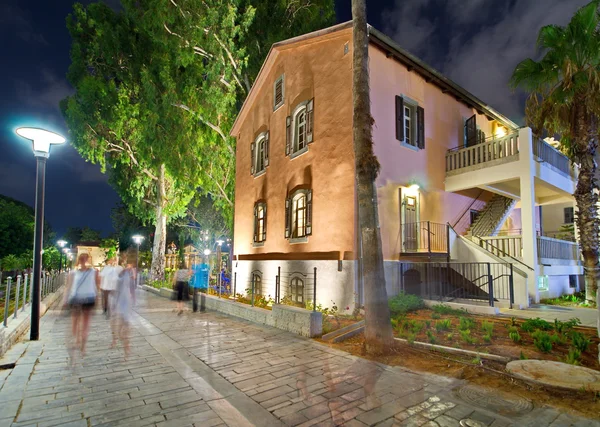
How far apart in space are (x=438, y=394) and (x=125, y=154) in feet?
83.6

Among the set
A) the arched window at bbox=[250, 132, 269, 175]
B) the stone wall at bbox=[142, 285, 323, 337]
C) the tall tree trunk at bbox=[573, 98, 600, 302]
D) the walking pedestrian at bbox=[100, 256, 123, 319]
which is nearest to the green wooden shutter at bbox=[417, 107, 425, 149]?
the tall tree trunk at bbox=[573, 98, 600, 302]

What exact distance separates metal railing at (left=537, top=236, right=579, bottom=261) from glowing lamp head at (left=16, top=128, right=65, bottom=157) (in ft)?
47.5

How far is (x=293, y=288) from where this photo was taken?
1284 cm

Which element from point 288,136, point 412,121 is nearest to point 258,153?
point 288,136

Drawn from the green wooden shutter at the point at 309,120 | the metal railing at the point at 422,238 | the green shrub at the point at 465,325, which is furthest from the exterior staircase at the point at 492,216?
the green wooden shutter at the point at 309,120

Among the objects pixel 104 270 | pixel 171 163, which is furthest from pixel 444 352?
pixel 171 163

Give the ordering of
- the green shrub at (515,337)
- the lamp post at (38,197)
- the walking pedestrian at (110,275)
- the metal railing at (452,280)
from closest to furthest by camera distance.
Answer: the green shrub at (515,337) < the lamp post at (38,197) < the walking pedestrian at (110,275) < the metal railing at (452,280)

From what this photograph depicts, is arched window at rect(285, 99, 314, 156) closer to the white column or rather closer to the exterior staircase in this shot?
the white column

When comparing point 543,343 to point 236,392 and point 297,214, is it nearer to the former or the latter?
point 236,392

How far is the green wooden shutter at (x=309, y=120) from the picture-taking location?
41.9 ft

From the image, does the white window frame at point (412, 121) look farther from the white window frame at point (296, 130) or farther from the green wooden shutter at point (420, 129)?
the white window frame at point (296, 130)

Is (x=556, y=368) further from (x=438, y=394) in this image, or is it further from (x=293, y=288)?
(x=293, y=288)

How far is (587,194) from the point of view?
11.3 meters

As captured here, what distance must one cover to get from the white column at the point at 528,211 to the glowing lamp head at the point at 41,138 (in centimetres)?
1283
